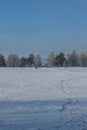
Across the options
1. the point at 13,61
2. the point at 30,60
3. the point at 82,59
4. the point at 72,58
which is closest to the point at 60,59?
the point at 72,58

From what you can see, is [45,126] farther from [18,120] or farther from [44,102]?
[44,102]

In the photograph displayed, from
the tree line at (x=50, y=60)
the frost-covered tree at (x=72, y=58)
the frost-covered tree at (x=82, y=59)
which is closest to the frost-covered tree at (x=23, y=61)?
the tree line at (x=50, y=60)

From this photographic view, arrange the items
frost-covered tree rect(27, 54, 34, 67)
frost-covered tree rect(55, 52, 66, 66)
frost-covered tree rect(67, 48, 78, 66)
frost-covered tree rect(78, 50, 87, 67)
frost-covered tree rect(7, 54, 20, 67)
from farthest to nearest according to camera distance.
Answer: frost-covered tree rect(78, 50, 87, 67) → frost-covered tree rect(7, 54, 20, 67) → frost-covered tree rect(67, 48, 78, 66) → frost-covered tree rect(27, 54, 34, 67) → frost-covered tree rect(55, 52, 66, 66)

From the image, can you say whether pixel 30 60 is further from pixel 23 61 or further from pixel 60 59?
pixel 60 59

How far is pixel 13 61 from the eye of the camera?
434ft

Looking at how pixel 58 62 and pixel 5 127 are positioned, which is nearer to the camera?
pixel 5 127

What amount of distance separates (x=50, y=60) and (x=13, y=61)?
13.3 meters

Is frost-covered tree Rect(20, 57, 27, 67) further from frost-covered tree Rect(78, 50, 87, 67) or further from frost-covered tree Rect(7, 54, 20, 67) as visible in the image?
frost-covered tree Rect(78, 50, 87, 67)

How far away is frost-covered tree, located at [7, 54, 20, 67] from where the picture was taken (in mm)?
131875

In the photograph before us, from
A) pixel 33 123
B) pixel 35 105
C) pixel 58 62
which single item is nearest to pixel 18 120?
pixel 33 123

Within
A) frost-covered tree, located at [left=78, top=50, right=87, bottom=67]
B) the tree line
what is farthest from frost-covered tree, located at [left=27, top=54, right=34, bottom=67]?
frost-covered tree, located at [left=78, top=50, right=87, bottom=67]

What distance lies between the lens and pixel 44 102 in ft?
51.4

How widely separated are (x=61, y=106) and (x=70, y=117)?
2747 millimetres

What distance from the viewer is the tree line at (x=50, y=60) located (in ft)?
418
